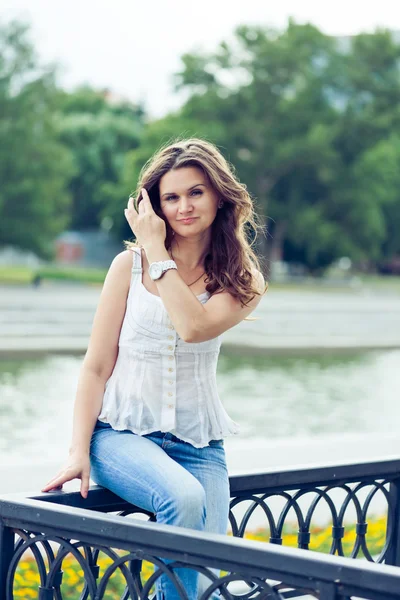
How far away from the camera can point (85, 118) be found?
210 ft

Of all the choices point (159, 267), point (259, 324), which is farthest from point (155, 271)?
point (259, 324)

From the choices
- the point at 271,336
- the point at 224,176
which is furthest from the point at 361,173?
the point at 224,176

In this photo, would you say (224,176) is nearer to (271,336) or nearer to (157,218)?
(157,218)

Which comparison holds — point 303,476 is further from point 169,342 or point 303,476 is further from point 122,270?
point 122,270

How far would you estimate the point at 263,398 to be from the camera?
11.7 m

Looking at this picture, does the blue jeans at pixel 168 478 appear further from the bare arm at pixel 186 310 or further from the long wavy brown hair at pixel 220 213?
the long wavy brown hair at pixel 220 213

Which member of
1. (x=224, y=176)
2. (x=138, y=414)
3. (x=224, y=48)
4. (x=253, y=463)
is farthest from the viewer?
(x=224, y=48)

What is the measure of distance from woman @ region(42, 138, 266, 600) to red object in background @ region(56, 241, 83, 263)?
6037 cm

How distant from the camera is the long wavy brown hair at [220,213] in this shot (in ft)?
8.95

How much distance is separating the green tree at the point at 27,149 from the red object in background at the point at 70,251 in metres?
16.8

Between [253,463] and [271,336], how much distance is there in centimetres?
1408

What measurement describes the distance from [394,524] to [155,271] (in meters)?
1.10

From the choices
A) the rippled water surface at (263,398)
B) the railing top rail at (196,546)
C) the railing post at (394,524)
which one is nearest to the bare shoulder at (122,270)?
the railing top rail at (196,546)

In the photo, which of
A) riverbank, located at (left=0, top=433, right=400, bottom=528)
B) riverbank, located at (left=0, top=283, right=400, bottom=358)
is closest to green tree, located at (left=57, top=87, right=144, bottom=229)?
riverbank, located at (left=0, top=283, right=400, bottom=358)
